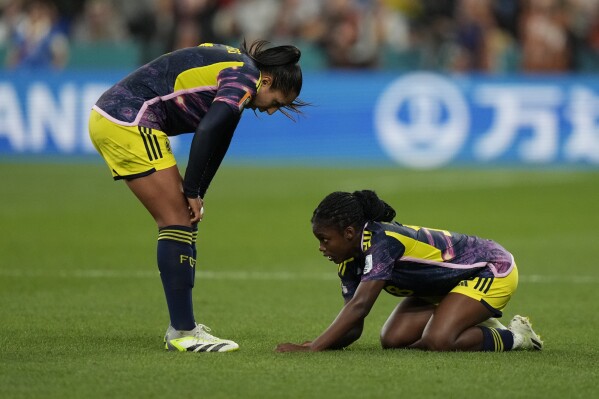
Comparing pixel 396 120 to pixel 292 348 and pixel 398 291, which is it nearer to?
pixel 398 291

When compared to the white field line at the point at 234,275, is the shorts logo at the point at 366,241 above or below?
above

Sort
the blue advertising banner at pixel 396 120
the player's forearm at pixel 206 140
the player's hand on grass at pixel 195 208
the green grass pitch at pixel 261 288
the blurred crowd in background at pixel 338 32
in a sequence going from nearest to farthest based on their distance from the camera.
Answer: the green grass pitch at pixel 261 288 → the player's forearm at pixel 206 140 → the player's hand on grass at pixel 195 208 → the blue advertising banner at pixel 396 120 → the blurred crowd in background at pixel 338 32

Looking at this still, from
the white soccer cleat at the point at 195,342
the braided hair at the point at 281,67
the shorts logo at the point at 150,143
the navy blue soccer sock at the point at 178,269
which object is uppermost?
the braided hair at the point at 281,67

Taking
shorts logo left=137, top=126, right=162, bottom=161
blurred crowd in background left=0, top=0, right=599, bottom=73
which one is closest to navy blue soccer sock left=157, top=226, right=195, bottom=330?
shorts logo left=137, top=126, right=162, bottom=161

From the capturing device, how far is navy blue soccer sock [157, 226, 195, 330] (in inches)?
263

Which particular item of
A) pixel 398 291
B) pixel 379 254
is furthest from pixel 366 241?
pixel 398 291

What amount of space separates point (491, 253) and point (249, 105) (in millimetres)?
1672

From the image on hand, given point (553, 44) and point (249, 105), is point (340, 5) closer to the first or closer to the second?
point (553, 44)

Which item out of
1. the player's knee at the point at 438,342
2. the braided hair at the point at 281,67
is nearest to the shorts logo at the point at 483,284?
the player's knee at the point at 438,342

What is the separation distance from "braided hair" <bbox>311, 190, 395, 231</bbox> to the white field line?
384 cm

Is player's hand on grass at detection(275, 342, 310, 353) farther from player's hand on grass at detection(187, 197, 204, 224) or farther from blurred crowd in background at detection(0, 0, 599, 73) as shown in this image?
blurred crowd in background at detection(0, 0, 599, 73)

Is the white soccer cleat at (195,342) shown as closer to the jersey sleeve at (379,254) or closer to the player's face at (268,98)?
the jersey sleeve at (379,254)

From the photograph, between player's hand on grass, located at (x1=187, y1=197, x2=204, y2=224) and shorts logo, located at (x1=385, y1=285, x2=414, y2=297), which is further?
shorts logo, located at (x1=385, y1=285, x2=414, y2=297)

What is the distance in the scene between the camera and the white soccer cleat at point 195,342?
21.8ft
